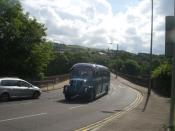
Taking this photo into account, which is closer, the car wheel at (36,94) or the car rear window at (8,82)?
the car rear window at (8,82)

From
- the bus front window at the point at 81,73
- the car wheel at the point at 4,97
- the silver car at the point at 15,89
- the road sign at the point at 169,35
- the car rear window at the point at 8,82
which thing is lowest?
the car wheel at the point at 4,97

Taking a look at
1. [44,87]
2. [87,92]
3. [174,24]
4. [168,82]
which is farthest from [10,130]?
[168,82]

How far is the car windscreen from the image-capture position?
3650cm

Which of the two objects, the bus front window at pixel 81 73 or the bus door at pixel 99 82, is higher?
the bus front window at pixel 81 73

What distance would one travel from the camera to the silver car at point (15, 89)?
3040cm

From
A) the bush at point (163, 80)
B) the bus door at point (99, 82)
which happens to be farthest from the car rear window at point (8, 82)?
the bush at point (163, 80)

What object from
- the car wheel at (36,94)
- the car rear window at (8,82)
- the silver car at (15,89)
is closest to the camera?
the silver car at (15,89)

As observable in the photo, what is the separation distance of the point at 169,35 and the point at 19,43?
36.5 m

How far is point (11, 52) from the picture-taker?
47.2 metres

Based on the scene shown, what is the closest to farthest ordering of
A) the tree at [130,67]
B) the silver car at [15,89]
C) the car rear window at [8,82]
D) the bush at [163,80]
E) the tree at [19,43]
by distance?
the silver car at [15,89]
the car rear window at [8,82]
the tree at [19,43]
the bush at [163,80]
the tree at [130,67]

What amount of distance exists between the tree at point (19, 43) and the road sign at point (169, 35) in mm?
35467

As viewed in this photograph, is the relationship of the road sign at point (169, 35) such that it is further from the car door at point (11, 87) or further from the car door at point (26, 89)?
the car door at point (26, 89)

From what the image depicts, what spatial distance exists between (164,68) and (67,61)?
75.1m

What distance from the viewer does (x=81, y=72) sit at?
36625 mm
